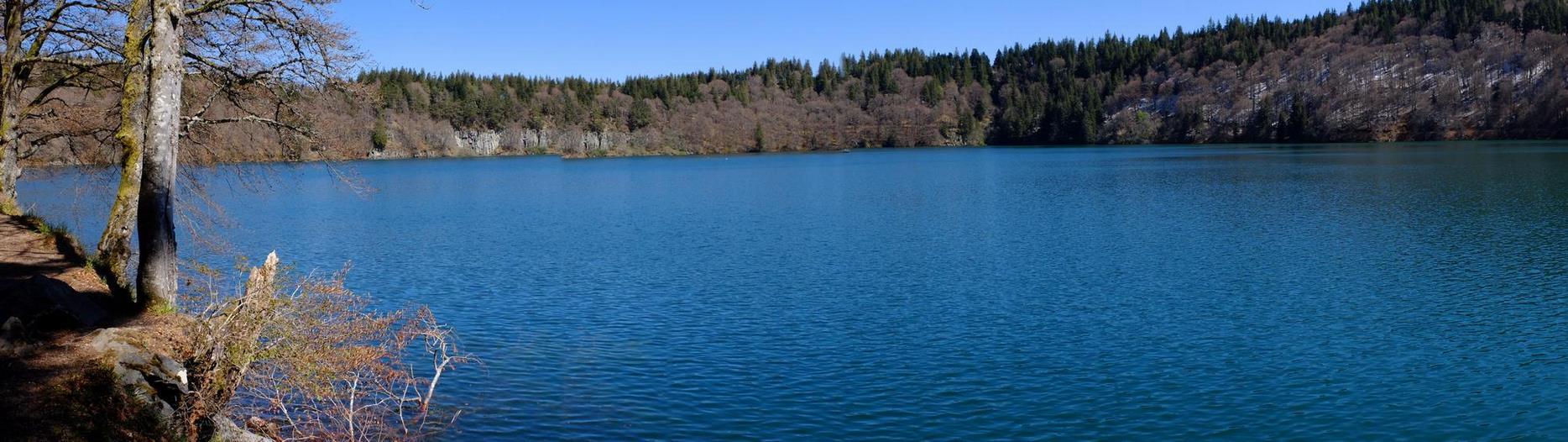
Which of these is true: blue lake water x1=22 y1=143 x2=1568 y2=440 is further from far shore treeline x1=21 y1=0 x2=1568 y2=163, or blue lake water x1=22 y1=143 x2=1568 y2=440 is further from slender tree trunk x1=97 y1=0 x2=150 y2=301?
far shore treeline x1=21 y1=0 x2=1568 y2=163

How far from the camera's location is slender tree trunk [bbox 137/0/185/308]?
14336 mm

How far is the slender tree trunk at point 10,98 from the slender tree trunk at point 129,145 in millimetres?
5401

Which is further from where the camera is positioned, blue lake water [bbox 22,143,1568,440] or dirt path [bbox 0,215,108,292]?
dirt path [bbox 0,215,108,292]

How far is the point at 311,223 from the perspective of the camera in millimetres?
43719

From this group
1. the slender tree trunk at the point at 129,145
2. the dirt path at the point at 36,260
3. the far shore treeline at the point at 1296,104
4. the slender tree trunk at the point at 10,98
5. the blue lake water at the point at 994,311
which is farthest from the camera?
the far shore treeline at the point at 1296,104

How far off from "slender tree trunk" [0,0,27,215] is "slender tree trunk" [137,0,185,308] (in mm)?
6294

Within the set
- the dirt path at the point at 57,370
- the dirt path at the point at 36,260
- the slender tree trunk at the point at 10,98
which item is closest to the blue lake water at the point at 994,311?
the slender tree trunk at the point at 10,98

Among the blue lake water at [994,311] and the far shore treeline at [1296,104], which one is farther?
the far shore treeline at [1296,104]

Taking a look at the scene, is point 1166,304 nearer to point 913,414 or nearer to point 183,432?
point 913,414

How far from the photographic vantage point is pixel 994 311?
70.4 ft

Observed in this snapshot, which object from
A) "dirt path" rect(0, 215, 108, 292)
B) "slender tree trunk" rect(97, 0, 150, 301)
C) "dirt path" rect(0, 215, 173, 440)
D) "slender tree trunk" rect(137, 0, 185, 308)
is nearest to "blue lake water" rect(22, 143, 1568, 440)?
"dirt path" rect(0, 215, 108, 292)

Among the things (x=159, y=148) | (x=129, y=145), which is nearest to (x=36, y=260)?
(x=129, y=145)

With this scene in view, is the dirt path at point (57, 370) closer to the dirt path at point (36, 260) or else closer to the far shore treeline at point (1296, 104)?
Result: the dirt path at point (36, 260)

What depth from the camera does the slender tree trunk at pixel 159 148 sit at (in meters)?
14.3
